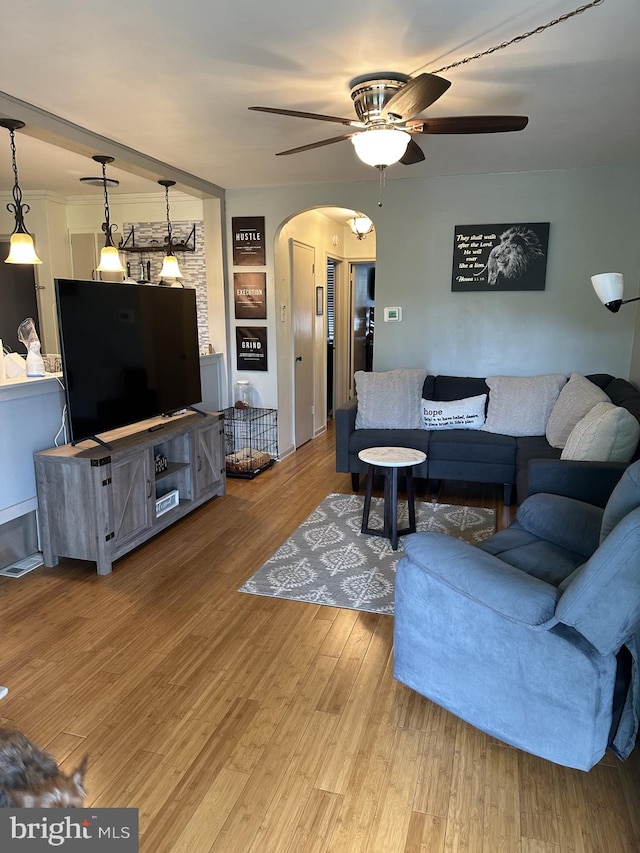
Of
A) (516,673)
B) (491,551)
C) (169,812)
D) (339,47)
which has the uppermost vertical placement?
(339,47)

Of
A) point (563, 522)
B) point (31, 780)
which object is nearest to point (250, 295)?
point (563, 522)

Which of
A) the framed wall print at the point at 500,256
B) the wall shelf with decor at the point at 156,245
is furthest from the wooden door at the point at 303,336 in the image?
the framed wall print at the point at 500,256

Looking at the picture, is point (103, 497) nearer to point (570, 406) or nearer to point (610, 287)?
point (610, 287)

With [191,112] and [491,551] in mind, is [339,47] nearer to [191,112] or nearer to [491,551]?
[191,112]

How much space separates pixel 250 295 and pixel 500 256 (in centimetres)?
223

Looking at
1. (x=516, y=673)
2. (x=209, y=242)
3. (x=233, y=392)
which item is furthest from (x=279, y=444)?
(x=516, y=673)

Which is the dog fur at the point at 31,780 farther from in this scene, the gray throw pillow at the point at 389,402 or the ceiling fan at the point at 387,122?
the gray throw pillow at the point at 389,402

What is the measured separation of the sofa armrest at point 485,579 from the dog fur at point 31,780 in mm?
1218

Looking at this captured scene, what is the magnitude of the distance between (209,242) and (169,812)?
4.61 metres

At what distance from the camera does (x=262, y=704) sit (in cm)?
216

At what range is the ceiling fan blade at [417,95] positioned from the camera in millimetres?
2111

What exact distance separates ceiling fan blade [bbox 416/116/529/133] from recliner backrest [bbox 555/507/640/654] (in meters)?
1.84

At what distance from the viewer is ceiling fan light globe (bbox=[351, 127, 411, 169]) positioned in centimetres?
257

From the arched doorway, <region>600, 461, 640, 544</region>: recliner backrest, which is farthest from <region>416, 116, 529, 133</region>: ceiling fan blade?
the arched doorway
